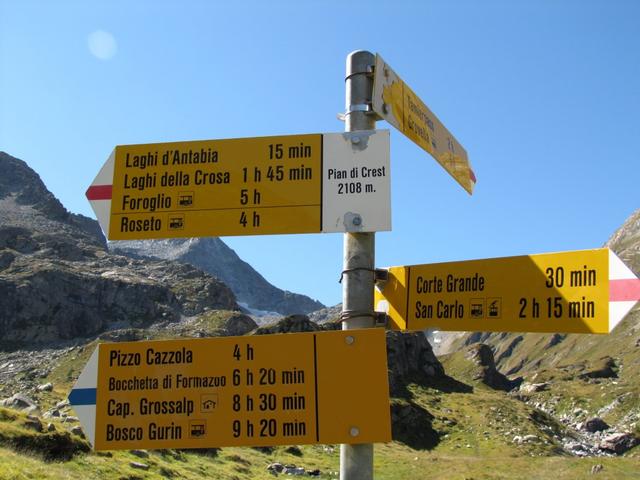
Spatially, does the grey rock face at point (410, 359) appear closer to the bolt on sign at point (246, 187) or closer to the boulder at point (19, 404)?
the boulder at point (19, 404)

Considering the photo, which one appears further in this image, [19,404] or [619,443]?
[619,443]

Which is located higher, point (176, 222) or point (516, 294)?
point (176, 222)

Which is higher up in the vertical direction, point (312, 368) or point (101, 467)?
point (312, 368)

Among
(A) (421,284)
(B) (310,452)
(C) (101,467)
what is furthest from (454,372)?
(A) (421,284)

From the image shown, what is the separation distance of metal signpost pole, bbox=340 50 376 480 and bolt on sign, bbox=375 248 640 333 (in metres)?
0.42

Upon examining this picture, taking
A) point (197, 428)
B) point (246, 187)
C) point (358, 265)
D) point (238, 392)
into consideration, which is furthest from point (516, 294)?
point (197, 428)

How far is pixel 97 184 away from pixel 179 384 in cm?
203

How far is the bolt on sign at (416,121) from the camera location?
5.35 m

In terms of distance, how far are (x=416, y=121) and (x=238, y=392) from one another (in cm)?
295

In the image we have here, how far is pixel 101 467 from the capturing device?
27281mm

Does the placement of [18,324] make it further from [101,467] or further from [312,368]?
[312,368]

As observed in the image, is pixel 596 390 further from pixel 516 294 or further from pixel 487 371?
pixel 516 294

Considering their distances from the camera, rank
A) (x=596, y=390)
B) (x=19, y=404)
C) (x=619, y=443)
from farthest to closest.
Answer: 1. (x=596, y=390)
2. (x=619, y=443)
3. (x=19, y=404)

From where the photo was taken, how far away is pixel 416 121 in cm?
582
